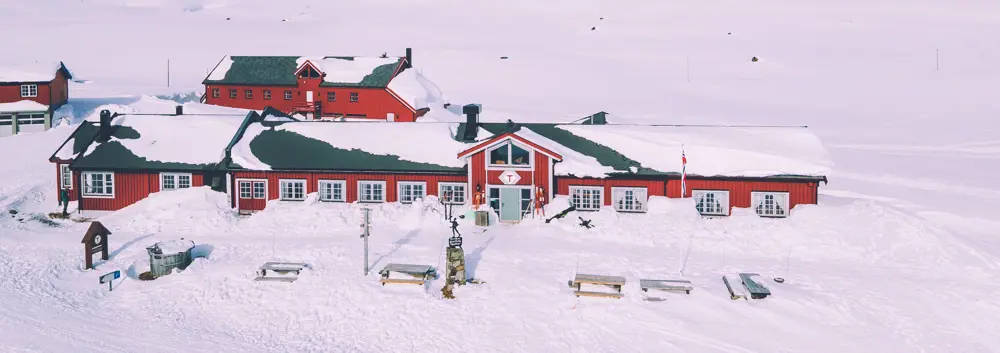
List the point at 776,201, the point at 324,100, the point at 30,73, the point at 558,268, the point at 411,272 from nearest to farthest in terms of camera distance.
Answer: the point at 411,272 < the point at 558,268 < the point at 776,201 < the point at 30,73 < the point at 324,100

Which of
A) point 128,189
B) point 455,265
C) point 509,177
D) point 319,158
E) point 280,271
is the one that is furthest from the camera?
point 128,189

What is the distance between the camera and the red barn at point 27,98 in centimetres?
5753

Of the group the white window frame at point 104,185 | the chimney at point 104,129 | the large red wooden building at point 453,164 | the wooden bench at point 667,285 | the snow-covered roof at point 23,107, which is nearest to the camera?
the wooden bench at point 667,285

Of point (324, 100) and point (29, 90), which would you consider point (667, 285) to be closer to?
point (324, 100)

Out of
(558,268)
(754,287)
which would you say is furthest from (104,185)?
(754,287)

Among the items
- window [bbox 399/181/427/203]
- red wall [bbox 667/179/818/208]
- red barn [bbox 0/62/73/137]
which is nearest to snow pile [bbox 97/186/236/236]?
window [bbox 399/181/427/203]

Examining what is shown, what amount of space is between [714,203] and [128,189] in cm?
2512

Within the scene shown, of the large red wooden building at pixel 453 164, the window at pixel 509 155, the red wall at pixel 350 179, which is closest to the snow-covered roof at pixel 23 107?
the large red wooden building at pixel 453 164

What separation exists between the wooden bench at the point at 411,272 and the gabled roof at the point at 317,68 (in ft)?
125

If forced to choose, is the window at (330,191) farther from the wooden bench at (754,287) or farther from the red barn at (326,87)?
the red barn at (326,87)

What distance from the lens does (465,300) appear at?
24609 mm

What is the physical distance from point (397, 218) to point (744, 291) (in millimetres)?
14682

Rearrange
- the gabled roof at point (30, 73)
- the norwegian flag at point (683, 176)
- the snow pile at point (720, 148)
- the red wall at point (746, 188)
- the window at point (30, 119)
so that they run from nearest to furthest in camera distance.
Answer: the norwegian flag at point (683, 176)
the red wall at point (746, 188)
the snow pile at point (720, 148)
the window at point (30, 119)
the gabled roof at point (30, 73)

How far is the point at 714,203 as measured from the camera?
34.5 metres
